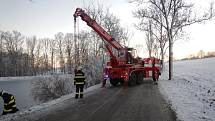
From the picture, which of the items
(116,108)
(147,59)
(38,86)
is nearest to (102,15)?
(38,86)

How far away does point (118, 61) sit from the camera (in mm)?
24219

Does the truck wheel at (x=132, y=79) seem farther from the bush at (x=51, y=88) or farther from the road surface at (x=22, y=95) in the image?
the bush at (x=51, y=88)

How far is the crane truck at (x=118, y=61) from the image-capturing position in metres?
23.4

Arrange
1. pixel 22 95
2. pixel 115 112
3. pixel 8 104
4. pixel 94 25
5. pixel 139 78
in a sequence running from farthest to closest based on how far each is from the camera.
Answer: pixel 22 95
pixel 139 78
pixel 94 25
pixel 8 104
pixel 115 112

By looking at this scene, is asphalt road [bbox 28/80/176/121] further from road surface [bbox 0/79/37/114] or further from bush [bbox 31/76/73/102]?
bush [bbox 31/76/73/102]

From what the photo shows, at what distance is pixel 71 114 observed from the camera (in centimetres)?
1220

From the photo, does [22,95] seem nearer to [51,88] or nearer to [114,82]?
[51,88]

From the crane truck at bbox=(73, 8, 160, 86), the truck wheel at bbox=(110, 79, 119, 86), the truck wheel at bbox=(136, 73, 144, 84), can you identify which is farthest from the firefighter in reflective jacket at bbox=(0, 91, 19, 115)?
the truck wheel at bbox=(136, 73, 144, 84)

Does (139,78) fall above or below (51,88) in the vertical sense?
above

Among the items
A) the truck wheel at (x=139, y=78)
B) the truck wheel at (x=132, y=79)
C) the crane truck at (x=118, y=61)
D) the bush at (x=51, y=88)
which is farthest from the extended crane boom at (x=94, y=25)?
the bush at (x=51, y=88)

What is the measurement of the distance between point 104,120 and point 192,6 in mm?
21905

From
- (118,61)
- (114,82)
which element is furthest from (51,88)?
(118,61)

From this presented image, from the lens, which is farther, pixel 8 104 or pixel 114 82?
pixel 114 82

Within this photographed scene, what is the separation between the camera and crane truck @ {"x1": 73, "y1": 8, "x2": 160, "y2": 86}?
2339cm
